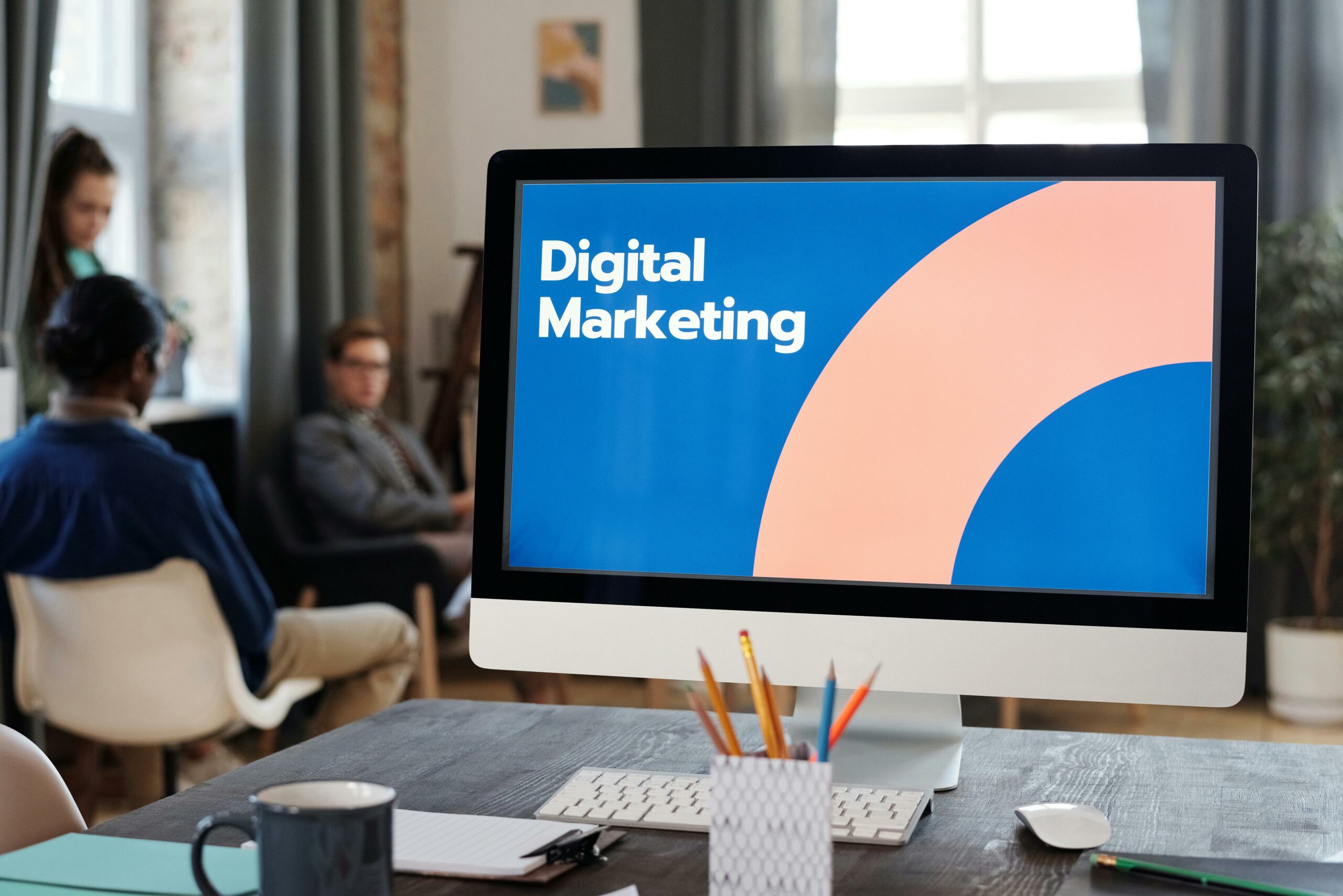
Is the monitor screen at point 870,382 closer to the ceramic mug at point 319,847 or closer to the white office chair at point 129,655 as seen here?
the ceramic mug at point 319,847

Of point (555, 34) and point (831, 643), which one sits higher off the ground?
point (555, 34)

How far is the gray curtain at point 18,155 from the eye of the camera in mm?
2736

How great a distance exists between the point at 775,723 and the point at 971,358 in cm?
37

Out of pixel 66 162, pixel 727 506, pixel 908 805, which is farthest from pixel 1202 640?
pixel 66 162

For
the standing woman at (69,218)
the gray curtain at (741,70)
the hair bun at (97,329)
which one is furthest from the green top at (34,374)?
the gray curtain at (741,70)

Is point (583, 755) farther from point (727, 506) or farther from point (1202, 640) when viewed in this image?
point (1202, 640)

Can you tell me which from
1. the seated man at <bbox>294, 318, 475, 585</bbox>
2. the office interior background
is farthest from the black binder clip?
the seated man at <bbox>294, 318, 475, 585</bbox>

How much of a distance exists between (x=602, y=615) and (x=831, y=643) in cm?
17

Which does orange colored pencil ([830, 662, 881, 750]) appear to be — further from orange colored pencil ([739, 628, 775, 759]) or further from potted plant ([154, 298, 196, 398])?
potted plant ([154, 298, 196, 398])

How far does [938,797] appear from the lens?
959mm

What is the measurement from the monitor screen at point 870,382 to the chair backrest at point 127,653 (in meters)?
1.51

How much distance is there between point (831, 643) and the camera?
976 mm

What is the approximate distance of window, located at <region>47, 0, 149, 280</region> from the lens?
3592 mm

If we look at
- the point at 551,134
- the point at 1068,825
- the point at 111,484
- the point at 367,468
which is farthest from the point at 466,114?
the point at 1068,825
